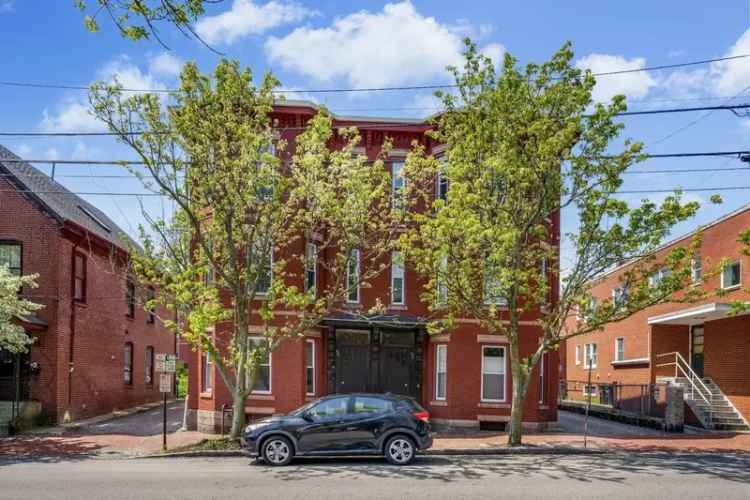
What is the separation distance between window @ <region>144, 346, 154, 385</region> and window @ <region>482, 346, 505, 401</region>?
18877mm

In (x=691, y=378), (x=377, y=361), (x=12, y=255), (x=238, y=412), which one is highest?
(x=12, y=255)

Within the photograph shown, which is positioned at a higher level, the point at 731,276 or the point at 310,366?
the point at 731,276

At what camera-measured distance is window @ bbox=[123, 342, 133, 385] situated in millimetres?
32500

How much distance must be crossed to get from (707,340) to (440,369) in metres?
10.4

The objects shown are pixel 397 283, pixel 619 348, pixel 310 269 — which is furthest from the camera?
pixel 619 348

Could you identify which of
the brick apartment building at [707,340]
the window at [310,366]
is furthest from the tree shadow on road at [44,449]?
the brick apartment building at [707,340]

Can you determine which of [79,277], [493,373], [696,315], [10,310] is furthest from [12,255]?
[696,315]

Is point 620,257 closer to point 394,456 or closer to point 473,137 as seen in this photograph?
point 473,137

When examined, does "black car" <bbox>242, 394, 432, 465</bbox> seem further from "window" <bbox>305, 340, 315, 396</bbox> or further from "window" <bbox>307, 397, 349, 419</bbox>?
"window" <bbox>305, 340, 315, 396</bbox>

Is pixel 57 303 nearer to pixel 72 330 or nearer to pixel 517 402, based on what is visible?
pixel 72 330

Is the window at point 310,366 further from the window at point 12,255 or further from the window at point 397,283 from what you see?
the window at point 12,255

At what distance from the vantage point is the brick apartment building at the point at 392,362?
2312cm

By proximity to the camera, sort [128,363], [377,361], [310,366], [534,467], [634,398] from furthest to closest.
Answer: [128,363]
[634,398]
[377,361]
[310,366]
[534,467]

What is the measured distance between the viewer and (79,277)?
88.0ft
